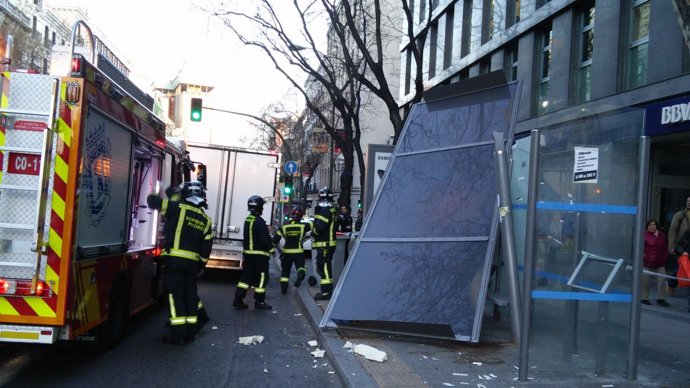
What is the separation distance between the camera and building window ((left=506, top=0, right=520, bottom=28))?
18.9m

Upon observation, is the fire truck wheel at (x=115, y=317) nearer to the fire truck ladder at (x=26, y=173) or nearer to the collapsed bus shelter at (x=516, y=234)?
the fire truck ladder at (x=26, y=173)

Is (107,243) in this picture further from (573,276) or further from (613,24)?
(613,24)

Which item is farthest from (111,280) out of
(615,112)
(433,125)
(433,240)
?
(615,112)

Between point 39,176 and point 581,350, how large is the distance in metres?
4.98

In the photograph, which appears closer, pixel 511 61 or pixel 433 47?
pixel 511 61

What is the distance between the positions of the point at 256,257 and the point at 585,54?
34.5 ft

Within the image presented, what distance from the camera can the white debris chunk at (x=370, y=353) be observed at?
5.90 m

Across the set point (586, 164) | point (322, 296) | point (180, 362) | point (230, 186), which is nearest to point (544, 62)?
point (230, 186)

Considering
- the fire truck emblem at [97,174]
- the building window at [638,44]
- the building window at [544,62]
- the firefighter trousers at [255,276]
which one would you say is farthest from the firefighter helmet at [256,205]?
the building window at [544,62]

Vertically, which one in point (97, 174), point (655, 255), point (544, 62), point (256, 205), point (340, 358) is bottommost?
point (340, 358)

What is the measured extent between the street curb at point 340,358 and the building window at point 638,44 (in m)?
8.95

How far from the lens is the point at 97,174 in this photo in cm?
570

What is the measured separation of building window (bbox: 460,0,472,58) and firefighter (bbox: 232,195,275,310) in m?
15.3

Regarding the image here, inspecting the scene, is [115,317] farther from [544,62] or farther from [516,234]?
[544,62]
